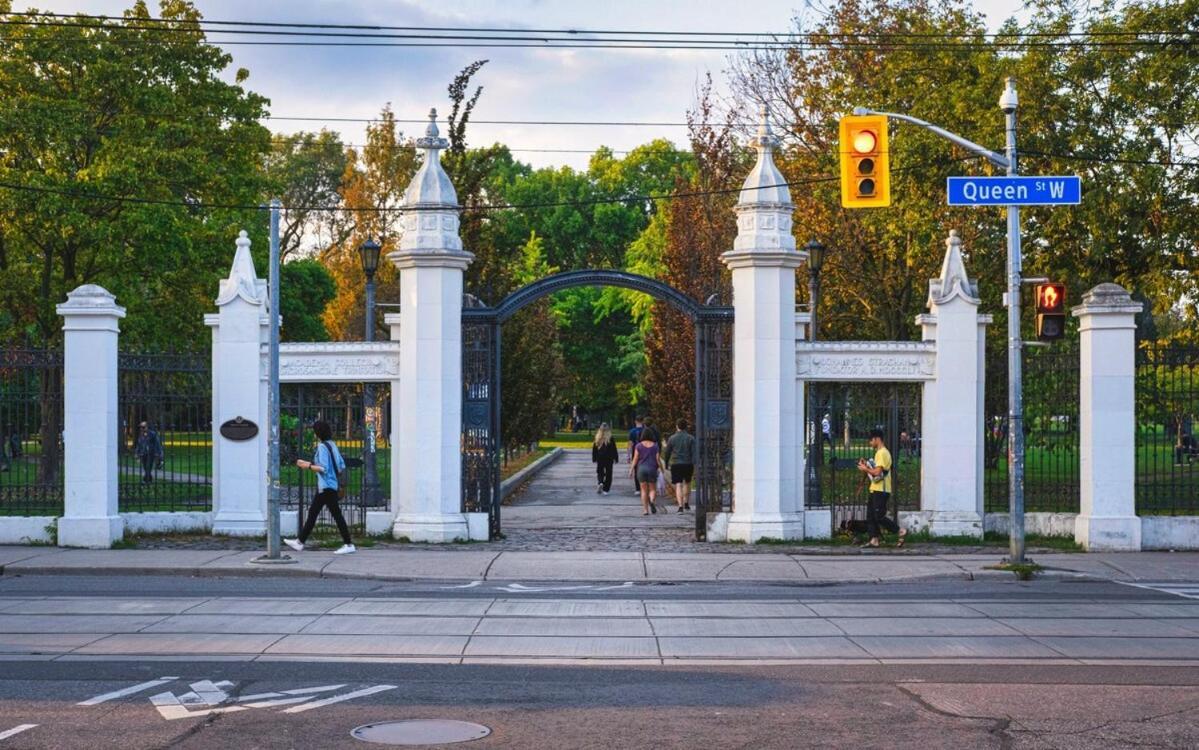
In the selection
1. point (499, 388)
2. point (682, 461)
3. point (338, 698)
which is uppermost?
point (499, 388)

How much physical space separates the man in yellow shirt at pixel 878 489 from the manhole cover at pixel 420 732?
483 inches

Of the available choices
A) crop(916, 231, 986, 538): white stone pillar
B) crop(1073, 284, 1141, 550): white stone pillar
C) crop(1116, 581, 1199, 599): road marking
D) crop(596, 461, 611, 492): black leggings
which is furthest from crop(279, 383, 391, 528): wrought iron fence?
crop(596, 461, 611, 492): black leggings

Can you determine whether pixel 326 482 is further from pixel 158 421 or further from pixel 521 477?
pixel 521 477

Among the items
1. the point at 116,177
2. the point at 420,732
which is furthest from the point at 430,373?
the point at 116,177

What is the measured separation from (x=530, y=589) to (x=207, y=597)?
3674 millimetres

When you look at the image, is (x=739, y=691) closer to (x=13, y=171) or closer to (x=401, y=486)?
(x=401, y=486)

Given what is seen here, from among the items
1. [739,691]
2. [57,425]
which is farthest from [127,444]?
[739,691]

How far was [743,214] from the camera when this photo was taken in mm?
21484

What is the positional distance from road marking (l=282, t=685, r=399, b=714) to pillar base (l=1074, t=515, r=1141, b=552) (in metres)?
13.4

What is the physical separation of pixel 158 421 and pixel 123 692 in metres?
12.0

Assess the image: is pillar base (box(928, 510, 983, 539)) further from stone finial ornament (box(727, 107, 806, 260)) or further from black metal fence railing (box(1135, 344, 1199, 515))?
stone finial ornament (box(727, 107, 806, 260))

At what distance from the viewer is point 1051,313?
1802cm

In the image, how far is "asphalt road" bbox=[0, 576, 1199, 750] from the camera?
8656 mm

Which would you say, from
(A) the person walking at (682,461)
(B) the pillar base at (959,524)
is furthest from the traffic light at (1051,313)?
(A) the person walking at (682,461)
